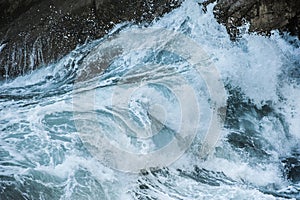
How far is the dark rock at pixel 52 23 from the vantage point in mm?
6848

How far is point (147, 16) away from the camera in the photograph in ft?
23.6

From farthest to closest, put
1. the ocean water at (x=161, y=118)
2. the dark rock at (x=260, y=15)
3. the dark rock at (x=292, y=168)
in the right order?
1. the dark rock at (x=260, y=15)
2. the dark rock at (x=292, y=168)
3. the ocean water at (x=161, y=118)

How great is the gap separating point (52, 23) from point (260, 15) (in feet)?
11.6

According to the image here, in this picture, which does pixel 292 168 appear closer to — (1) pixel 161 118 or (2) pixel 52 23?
(1) pixel 161 118

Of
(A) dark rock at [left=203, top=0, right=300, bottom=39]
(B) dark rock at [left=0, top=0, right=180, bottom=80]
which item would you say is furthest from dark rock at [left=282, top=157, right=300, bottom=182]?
(B) dark rock at [left=0, top=0, right=180, bottom=80]

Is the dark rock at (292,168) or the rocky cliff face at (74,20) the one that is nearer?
the dark rock at (292,168)

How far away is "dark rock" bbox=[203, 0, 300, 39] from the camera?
683 cm

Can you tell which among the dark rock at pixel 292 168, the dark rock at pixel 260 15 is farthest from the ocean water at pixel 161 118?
the dark rock at pixel 260 15

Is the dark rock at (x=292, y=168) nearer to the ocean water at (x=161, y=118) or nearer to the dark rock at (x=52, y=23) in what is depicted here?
the ocean water at (x=161, y=118)

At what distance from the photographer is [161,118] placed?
246 inches

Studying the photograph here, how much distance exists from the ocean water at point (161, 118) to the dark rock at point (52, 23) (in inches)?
6.9

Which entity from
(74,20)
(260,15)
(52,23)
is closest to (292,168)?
(260,15)

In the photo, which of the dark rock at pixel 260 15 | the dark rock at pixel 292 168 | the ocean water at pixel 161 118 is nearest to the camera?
the ocean water at pixel 161 118

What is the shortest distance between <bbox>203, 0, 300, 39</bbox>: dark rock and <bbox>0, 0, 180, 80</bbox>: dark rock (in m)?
0.90
